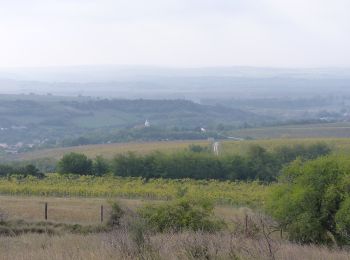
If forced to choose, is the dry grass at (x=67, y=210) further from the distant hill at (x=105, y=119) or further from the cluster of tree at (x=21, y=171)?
the distant hill at (x=105, y=119)

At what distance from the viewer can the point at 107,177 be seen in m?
41.3

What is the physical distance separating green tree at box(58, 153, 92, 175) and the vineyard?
4.22m

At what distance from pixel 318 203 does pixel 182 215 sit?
3.89 m

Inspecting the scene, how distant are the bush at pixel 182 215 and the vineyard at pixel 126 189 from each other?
11.4 metres

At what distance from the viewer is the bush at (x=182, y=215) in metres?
17.5

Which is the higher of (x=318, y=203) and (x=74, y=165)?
(x=318, y=203)

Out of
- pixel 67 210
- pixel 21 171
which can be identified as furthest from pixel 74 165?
pixel 67 210

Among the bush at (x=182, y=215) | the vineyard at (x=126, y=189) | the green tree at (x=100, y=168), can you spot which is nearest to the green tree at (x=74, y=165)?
the green tree at (x=100, y=168)

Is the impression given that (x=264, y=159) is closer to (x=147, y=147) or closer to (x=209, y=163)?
(x=209, y=163)

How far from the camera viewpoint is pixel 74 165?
143 ft

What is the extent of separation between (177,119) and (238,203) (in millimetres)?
99926

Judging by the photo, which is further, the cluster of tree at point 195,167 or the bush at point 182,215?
the cluster of tree at point 195,167

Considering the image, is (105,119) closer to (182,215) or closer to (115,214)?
(115,214)

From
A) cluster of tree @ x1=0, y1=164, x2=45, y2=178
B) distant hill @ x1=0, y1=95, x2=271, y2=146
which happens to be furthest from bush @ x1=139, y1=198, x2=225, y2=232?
distant hill @ x1=0, y1=95, x2=271, y2=146
